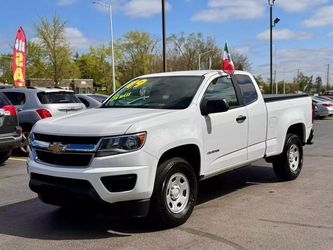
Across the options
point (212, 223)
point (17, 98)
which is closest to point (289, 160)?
point (212, 223)

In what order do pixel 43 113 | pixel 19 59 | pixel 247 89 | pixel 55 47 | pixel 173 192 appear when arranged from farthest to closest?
pixel 55 47
pixel 19 59
pixel 43 113
pixel 247 89
pixel 173 192

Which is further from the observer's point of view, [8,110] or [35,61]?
[35,61]

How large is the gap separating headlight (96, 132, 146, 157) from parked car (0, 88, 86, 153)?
692 cm

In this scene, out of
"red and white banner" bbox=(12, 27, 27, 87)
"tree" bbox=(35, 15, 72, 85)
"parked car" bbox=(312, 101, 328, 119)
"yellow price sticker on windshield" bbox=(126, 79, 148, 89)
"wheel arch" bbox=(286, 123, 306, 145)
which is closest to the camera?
"yellow price sticker on windshield" bbox=(126, 79, 148, 89)

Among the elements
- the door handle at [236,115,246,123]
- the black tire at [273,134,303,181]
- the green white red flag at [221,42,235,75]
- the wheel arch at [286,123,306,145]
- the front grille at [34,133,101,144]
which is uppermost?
the green white red flag at [221,42,235,75]

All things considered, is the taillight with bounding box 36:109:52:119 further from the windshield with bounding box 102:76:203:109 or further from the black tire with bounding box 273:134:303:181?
the black tire with bounding box 273:134:303:181

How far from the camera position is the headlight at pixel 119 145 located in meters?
4.96

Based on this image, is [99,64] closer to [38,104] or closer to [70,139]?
[38,104]

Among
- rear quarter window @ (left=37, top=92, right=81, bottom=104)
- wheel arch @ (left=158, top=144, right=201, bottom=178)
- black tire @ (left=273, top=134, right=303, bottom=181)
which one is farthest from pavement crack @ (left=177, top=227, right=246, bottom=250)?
rear quarter window @ (left=37, top=92, right=81, bottom=104)

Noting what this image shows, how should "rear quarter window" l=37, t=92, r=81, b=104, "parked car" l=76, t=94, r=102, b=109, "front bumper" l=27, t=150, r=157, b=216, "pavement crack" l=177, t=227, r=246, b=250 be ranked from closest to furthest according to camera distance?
"pavement crack" l=177, t=227, r=246, b=250, "front bumper" l=27, t=150, r=157, b=216, "rear quarter window" l=37, t=92, r=81, b=104, "parked car" l=76, t=94, r=102, b=109

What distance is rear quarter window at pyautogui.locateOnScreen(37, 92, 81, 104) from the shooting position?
39.7 feet

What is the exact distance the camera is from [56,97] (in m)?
12.4

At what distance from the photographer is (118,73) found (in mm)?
81688

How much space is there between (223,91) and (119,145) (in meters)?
2.24
